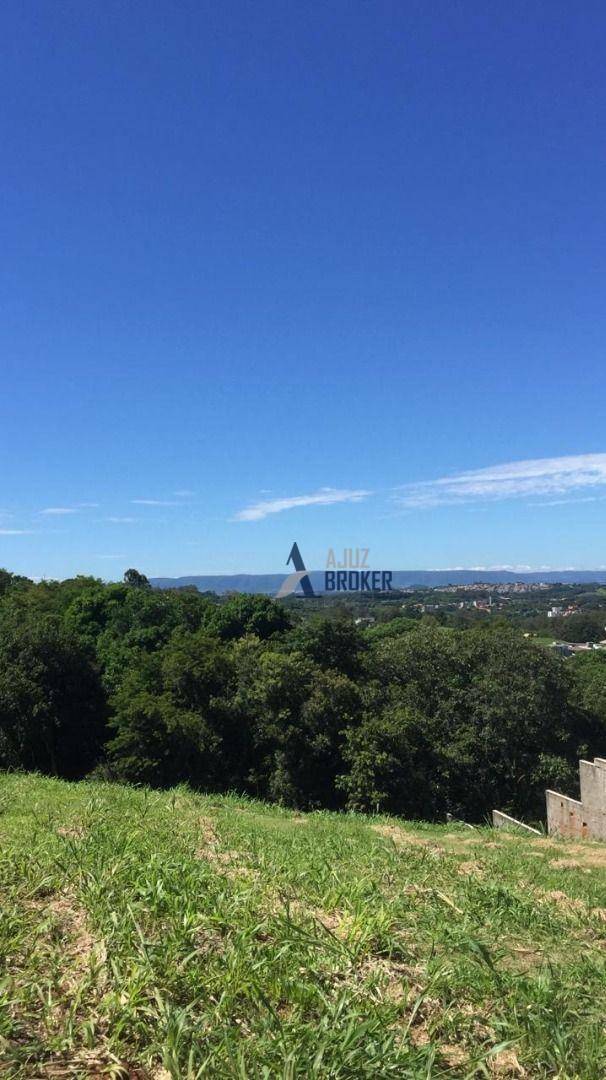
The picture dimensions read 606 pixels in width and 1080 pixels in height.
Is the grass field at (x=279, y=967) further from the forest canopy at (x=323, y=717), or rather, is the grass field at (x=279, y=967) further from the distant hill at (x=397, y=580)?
the distant hill at (x=397, y=580)

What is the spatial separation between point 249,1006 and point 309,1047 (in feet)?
1.13

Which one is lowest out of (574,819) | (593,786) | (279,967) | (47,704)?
(574,819)

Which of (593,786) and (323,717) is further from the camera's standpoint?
(323,717)

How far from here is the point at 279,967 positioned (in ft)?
8.32

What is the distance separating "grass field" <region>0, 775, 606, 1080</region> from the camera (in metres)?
2.07

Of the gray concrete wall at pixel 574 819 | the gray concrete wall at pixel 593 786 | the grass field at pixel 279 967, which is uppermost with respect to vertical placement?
the grass field at pixel 279 967

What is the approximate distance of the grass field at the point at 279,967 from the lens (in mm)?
2072

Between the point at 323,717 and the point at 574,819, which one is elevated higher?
the point at 323,717

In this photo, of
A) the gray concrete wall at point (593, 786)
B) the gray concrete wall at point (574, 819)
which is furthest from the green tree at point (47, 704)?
the gray concrete wall at point (593, 786)

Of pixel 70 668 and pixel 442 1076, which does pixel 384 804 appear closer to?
pixel 70 668

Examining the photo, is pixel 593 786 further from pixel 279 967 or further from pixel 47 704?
pixel 47 704

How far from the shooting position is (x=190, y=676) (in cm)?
1688

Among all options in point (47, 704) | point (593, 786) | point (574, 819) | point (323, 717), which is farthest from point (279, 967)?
point (47, 704)

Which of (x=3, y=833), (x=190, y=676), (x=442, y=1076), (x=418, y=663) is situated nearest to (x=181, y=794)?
(x=3, y=833)
